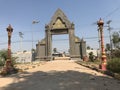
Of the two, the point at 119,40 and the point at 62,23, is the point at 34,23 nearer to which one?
the point at 62,23

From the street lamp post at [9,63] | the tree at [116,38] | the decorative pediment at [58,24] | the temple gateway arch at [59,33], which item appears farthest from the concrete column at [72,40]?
the tree at [116,38]

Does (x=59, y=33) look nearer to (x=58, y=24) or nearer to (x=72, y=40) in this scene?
(x=58, y=24)

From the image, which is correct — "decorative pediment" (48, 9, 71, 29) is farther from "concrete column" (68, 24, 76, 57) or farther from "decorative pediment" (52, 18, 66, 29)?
"concrete column" (68, 24, 76, 57)

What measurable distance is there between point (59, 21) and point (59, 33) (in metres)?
2.55

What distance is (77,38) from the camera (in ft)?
154

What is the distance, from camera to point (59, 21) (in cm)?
4731

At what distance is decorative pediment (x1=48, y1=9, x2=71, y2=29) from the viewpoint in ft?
153

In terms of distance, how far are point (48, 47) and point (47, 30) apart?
3411 mm

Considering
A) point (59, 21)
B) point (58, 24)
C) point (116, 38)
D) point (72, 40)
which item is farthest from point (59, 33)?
point (116, 38)

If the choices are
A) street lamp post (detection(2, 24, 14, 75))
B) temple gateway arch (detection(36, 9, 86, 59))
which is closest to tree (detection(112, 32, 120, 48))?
temple gateway arch (detection(36, 9, 86, 59))

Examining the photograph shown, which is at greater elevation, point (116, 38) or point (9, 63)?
point (116, 38)

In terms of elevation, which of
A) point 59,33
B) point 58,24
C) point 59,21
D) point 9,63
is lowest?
point 9,63

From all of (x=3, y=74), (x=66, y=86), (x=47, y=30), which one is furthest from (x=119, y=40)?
(x=66, y=86)

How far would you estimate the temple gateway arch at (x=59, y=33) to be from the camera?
45875mm
